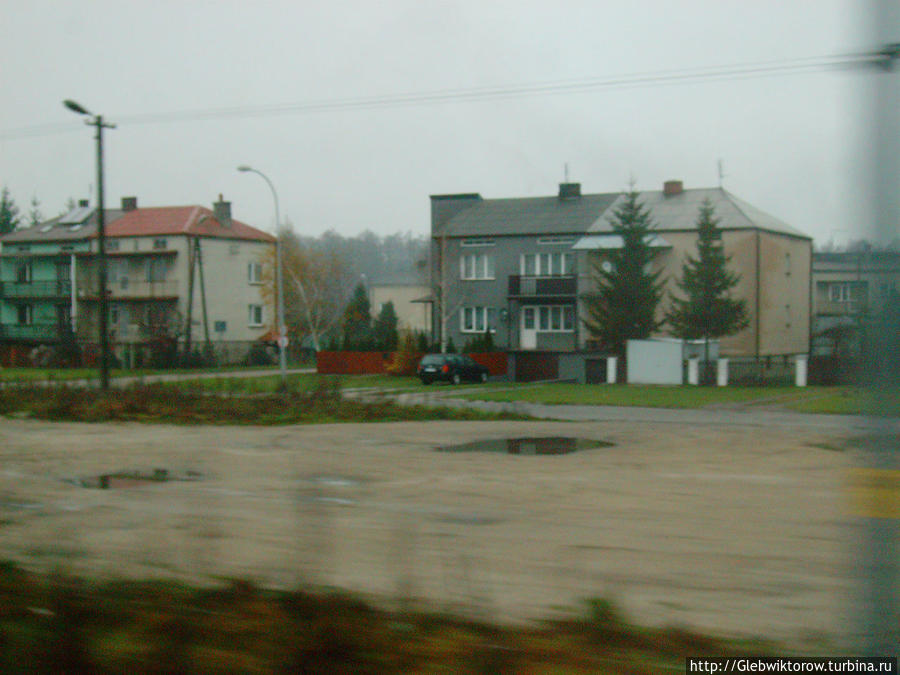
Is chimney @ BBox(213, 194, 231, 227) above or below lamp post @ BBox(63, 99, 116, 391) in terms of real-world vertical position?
above

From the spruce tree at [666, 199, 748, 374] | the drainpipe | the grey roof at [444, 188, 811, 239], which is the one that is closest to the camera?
the spruce tree at [666, 199, 748, 374]

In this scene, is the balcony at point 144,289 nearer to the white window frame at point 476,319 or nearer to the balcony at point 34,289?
the balcony at point 34,289

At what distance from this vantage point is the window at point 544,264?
55.5m

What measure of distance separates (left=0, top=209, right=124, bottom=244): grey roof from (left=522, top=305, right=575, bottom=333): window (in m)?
29.0

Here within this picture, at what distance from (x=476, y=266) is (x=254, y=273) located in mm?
20140

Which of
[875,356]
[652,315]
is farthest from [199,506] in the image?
[652,315]

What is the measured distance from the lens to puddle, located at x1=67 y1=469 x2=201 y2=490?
11453 mm

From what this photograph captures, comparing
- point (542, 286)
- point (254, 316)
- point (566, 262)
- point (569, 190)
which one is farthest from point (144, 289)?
point (569, 190)

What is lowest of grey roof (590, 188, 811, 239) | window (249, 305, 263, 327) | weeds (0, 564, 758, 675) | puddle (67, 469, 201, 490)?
puddle (67, 469, 201, 490)

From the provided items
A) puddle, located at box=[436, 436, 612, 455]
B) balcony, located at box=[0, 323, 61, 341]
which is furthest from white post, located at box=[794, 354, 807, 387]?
balcony, located at box=[0, 323, 61, 341]

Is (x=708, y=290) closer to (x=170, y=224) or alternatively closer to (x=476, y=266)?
(x=476, y=266)

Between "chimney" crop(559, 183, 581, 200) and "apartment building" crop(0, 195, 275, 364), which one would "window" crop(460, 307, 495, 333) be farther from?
"apartment building" crop(0, 195, 275, 364)

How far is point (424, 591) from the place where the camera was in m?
5.36

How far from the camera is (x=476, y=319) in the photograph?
57531 mm
